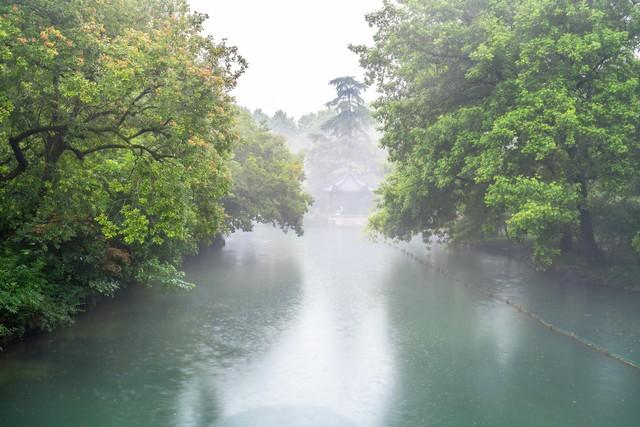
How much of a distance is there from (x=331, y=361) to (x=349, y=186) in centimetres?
5895

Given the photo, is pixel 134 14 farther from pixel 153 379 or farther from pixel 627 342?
pixel 627 342

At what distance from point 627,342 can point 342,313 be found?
1002cm

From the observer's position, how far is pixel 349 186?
248ft

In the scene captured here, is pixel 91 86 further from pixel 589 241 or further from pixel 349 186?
pixel 349 186

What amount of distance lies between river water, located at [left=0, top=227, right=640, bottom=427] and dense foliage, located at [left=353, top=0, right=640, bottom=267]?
390 cm

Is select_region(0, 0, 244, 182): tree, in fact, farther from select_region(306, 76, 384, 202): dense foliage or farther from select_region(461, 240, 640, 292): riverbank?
select_region(306, 76, 384, 202): dense foliage

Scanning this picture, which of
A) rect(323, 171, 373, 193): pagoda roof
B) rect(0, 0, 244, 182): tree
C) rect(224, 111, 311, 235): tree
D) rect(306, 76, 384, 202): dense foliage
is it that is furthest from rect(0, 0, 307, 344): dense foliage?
rect(306, 76, 384, 202): dense foliage

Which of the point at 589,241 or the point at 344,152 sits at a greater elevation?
the point at 344,152

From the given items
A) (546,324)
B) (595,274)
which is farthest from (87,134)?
(595,274)

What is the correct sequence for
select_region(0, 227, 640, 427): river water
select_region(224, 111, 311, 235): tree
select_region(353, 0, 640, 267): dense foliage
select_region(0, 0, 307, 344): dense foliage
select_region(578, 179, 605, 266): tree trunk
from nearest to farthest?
1. select_region(0, 227, 640, 427): river water
2. select_region(0, 0, 307, 344): dense foliage
3. select_region(353, 0, 640, 267): dense foliage
4. select_region(578, 179, 605, 266): tree trunk
5. select_region(224, 111, 311, 235): tree

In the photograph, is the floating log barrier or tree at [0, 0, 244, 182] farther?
the floating log barrier

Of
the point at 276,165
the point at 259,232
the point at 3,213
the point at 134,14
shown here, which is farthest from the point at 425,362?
the point at 259,232

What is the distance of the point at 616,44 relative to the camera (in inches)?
829

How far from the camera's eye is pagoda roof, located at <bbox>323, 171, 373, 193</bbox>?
75312 mm
